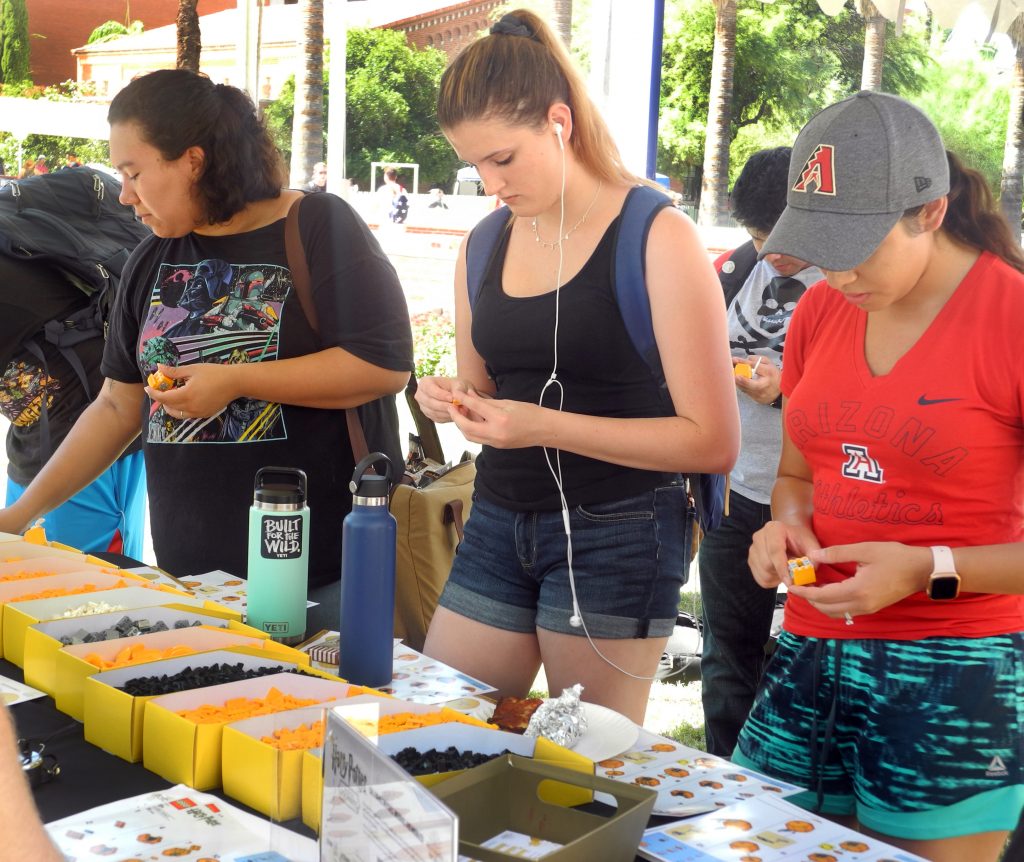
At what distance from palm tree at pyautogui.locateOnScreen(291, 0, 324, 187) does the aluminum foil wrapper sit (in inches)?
277

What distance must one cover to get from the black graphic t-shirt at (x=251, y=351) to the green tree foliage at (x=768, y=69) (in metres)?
4.01

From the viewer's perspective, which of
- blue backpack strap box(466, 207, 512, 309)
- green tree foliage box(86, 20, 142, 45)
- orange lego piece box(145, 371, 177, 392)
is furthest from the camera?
green tree foliage box(86, 20, 142, 45)

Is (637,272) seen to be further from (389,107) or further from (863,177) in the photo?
(389,107)

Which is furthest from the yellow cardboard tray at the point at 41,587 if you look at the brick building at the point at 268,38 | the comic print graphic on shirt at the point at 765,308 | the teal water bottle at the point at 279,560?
the brick building at the point at 268,38

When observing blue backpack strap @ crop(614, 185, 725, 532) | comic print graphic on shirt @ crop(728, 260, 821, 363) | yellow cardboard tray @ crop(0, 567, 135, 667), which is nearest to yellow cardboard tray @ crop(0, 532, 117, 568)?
yellow cardboard tray @ crop(0, 567, 135, 667)

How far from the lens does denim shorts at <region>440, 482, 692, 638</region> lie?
1.64 meters

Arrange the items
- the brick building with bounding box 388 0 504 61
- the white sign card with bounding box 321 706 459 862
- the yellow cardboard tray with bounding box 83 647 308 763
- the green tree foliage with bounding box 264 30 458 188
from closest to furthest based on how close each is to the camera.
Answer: the white sign card with bounding box 321 706 459 862 < the yellow cardboard tray with bounding box 83 647 308 763 < the brick building with bounding box 388 0 504 61 < the green tree foliage with bounding box 264 30 458 188

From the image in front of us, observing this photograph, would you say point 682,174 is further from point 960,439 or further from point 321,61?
point 960,439

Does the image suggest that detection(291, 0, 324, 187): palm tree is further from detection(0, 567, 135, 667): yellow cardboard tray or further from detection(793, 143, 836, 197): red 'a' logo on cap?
detection(793, 143, 836, 197): red 'a' logo on cap

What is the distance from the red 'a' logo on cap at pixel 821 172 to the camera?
143 centimetres

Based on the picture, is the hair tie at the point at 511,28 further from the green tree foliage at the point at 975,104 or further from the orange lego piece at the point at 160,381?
the green tree foliage at the point at 975,104

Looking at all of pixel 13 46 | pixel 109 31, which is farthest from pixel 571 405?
pixel 13 46

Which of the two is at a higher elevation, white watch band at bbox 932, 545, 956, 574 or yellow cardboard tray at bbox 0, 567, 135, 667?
white watch band at bbox 932, 545, 956, 574

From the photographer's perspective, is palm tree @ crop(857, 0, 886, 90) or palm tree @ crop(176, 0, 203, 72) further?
palm tree @ crop(176, 0, 203, 72)
